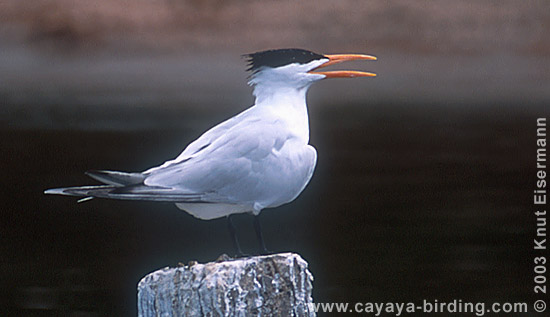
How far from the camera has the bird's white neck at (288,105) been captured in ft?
20.7

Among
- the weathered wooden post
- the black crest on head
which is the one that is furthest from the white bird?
the weathered wooden post

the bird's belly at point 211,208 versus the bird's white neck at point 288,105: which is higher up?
the bird's white neck at point 288,105

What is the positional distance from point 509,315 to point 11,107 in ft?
196

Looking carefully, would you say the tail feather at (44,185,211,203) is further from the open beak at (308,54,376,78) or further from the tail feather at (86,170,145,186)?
the open beak at (308,54,376,78)

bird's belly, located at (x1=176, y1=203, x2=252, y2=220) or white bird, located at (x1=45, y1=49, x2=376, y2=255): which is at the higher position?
white bird, located at (x1=45, y1=49, x2=376, y2=255)

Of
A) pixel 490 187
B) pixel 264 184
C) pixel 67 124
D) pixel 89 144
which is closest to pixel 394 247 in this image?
pixel 490 187

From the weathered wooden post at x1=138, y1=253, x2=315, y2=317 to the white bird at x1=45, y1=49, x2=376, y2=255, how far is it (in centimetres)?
80

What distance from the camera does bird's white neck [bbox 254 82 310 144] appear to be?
20.7ft

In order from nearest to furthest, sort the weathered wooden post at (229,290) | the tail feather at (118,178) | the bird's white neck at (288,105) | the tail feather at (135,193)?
the weathered wooden post at (229,290) < the tail feather at (135,193) < the tail feather at (118,178) < the bird's white neck at (288,105)

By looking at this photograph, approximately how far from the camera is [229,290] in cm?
505

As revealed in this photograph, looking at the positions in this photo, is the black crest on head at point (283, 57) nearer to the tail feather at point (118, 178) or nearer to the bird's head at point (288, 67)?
the bird's head at point (288, 67)

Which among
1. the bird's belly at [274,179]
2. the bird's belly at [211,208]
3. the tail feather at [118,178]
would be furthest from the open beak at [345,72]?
the tail feather at [118,178]

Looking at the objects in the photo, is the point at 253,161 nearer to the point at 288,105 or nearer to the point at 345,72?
the point at 288,105

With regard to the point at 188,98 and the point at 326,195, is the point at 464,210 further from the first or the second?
the point at 188,98
